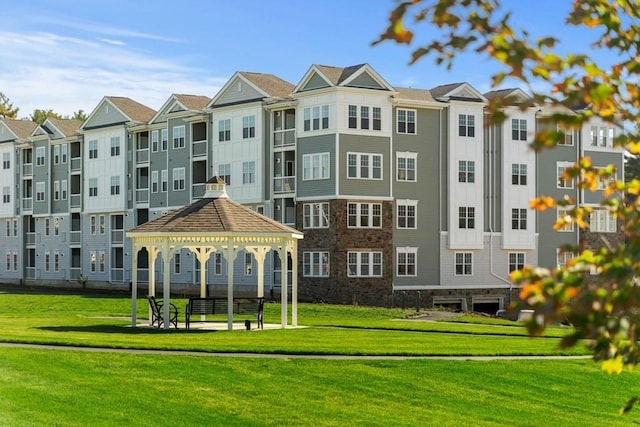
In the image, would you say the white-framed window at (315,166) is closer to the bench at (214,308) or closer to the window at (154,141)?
the window at (154,141)

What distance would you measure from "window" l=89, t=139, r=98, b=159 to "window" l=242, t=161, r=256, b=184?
53.4 ft

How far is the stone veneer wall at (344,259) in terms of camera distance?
54000 millimetres

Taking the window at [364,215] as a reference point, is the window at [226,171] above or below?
above

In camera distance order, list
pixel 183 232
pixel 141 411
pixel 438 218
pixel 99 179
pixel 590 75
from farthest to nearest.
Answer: pixel 99 179
pixel 438 218
pixel 183 232
pixel 141 411
pixel 590 75

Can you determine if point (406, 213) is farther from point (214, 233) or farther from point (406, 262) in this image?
point (214, 233)

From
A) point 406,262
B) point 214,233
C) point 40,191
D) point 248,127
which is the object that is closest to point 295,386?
point 214,233

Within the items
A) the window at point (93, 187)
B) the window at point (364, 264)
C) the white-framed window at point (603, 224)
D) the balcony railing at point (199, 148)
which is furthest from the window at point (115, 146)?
the white-framed window at point (603, 224)

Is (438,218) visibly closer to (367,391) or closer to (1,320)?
(1,320)

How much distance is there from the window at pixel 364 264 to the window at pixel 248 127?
32.0 feet

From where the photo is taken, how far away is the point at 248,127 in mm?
59312

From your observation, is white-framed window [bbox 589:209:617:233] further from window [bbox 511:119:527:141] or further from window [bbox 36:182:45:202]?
window [bbox 36:182:45:202]

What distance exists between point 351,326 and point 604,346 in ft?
100

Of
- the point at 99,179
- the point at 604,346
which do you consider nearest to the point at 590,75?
the point at 604,346

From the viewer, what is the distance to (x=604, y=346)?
537 cm
